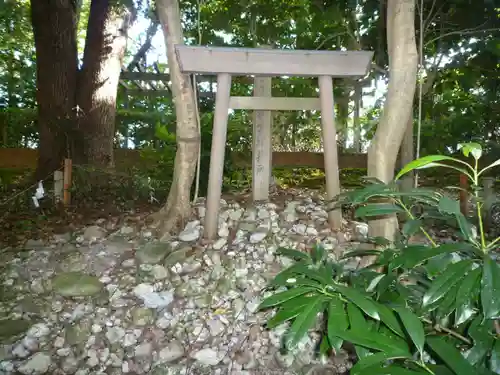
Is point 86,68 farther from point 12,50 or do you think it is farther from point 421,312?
point 421,312

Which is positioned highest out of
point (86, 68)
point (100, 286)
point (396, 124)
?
point (86, 68)

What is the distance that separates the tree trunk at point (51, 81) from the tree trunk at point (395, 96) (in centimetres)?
271

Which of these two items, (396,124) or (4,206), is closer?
(396,124)

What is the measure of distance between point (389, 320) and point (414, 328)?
0.08 meters

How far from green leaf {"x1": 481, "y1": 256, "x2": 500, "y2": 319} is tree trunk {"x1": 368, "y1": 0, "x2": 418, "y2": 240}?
1.69 metres

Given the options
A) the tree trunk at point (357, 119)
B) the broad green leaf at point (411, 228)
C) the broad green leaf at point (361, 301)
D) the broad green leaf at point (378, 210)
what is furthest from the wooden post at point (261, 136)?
the broad green leaf at point (361, 301)

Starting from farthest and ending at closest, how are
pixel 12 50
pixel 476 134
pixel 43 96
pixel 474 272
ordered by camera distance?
pixel 12 50 < pixel 476 134 < pixel 43 96 < pixel 474 272

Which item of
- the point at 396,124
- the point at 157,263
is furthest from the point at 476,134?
the point at 157,263

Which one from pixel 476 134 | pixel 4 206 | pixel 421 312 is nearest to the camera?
pixel 421 312

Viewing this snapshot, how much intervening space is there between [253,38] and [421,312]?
3.44 meters

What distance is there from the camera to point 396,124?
270 cm

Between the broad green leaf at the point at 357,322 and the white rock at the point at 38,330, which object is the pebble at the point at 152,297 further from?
the broad green leaf at the point at 357,322

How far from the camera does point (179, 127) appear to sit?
3164 mm

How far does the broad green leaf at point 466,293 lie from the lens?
98 centimetres
